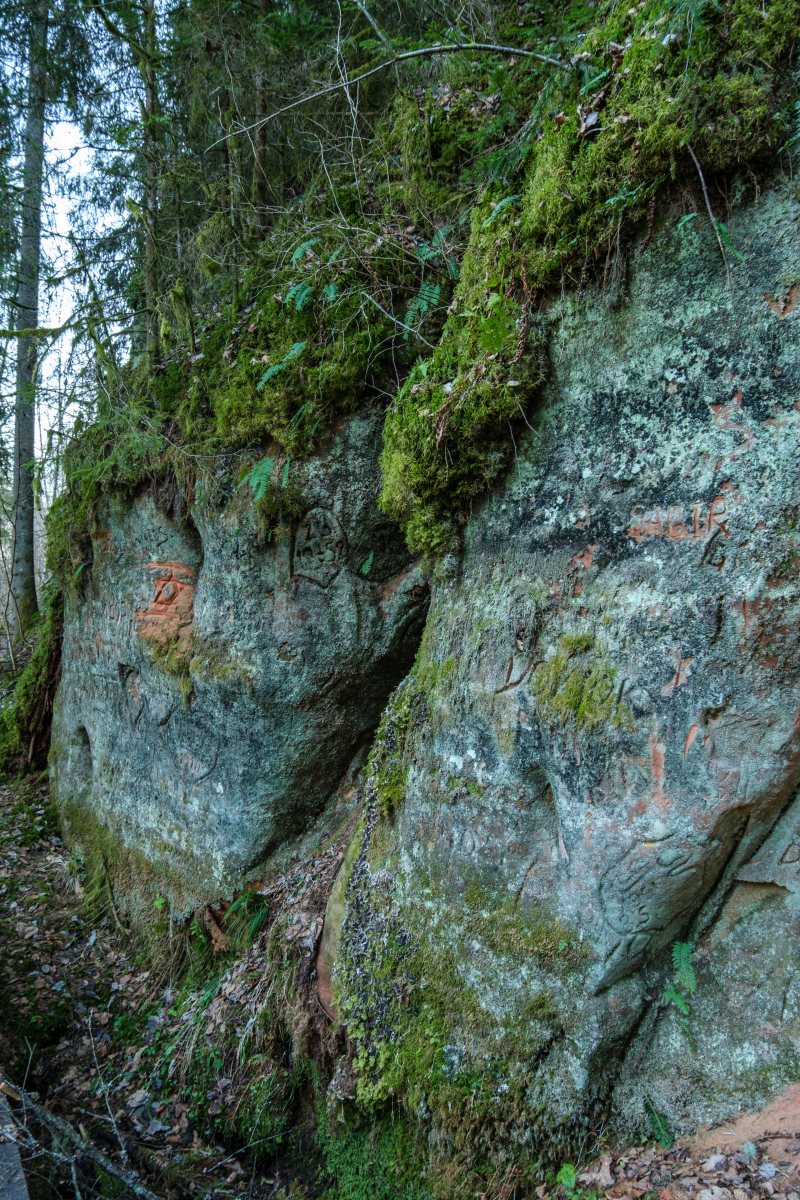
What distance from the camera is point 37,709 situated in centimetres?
920

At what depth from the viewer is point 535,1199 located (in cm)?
348

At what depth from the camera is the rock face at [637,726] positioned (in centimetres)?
316

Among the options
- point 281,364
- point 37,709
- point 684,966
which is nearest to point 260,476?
point 281,364

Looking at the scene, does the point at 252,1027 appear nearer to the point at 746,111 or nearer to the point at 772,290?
the point at 772,290

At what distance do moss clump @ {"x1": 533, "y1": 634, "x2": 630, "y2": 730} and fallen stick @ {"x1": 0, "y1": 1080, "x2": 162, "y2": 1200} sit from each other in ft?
13.2

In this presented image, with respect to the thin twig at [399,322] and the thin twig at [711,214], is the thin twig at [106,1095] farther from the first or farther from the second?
the thin twig at [711,214]

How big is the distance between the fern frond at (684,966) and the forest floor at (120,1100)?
1.96ft

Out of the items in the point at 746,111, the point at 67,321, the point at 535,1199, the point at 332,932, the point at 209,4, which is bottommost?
the point at 535,1199

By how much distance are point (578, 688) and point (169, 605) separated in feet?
15.7

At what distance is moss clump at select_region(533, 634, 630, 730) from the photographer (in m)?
3.53

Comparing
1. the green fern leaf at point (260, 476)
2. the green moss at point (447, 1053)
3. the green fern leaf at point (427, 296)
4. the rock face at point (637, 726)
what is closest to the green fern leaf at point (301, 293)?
the green fern leaf at point (427, 296)

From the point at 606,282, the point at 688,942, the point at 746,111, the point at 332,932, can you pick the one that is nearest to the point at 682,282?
the point at 606,282

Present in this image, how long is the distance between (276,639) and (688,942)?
389 cm

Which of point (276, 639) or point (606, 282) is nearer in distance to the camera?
point (606, 282)
